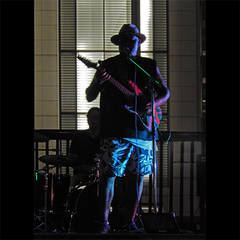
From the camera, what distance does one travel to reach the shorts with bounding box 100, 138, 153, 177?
2.21 metres

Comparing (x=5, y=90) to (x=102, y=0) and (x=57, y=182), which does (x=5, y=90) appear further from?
(x=102, y=0)

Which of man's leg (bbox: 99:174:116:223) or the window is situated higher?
the window

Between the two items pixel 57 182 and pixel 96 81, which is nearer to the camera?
pixel 96 81

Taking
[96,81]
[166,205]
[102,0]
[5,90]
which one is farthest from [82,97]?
[5,90]

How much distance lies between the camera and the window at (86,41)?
16.8 feet

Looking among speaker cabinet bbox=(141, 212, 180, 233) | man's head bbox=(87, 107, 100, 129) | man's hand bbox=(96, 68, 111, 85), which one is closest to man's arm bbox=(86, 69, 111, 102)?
man's hand bbox=(96, 68, 111, 85)

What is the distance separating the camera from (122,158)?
7.32 feet

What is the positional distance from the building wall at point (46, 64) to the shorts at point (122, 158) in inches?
119

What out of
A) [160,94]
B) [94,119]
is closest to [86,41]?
[94,119]

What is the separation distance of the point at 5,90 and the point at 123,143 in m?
1.02

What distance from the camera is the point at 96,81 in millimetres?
2293

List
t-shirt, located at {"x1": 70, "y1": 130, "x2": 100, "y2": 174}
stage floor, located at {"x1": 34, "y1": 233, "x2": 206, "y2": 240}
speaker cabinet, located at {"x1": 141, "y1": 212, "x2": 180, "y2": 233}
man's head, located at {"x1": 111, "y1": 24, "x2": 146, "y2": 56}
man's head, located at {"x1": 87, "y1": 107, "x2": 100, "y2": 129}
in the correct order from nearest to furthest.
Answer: stage floor, located at {"x1": 34, "y1": 233, "x2": 206, "y2": 240}, speaker cabinet, located at {"x1": 141, "y1": 212, "x2": 180, "y2": 233}, man's head, located at {"x1": 111, "y1": 24, "x2": 146, "y2": 56}, t-shirt, located at {"x1": 70, "y1": 130, "x2": 100, "y2": 174}, man's head, located at {"x1": 87, "y1": 107, "x2": 100, "y2": 129}

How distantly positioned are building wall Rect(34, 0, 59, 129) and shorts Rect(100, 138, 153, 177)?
119 inches

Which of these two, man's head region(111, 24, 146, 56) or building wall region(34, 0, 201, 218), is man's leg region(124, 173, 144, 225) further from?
building wall region(34, 0, 201, 218)
